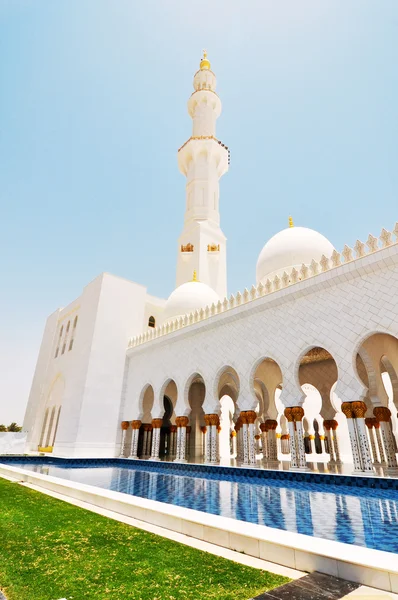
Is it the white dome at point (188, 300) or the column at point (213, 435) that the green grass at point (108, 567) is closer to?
the column at point (213, 435)

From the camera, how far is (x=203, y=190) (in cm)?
1877

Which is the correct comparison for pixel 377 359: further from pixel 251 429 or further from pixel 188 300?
pixel 188 300

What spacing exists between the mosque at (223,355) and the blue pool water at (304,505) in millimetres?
1157

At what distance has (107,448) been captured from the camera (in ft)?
39.7

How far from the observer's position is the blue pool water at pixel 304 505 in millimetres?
3064

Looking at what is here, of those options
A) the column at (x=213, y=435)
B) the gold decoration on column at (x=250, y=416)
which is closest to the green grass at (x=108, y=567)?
the gold decoration on column at (x=250, y=416)

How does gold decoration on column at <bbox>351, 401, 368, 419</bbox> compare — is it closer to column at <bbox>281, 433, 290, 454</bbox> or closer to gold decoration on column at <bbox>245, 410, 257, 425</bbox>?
gold decoration on column at <bbox>245, 410, 257, 425</bbox>

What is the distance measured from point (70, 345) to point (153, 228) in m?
6.33

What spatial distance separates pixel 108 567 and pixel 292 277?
24.6 feet

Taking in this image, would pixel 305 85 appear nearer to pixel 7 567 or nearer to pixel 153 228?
pixel 153 228

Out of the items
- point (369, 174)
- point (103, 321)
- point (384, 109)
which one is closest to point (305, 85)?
point (384, 109)

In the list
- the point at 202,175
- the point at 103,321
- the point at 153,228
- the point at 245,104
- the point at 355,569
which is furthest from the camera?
the point at 202,175

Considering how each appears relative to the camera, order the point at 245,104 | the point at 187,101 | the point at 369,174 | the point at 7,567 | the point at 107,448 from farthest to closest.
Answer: the point at 187,101
the point at 245,104
the point at 107,448
the point at 369,174
the point at 7,567

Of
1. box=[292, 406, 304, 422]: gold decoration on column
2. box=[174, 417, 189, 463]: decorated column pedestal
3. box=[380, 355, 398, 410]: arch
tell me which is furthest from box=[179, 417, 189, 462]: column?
box=[380, 355, 398, 410]: arch
